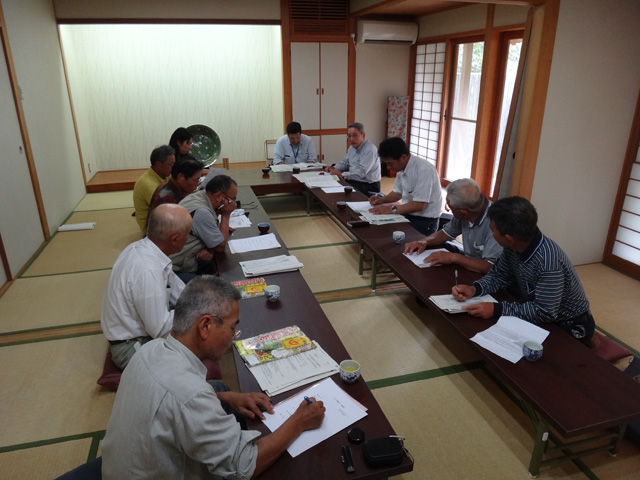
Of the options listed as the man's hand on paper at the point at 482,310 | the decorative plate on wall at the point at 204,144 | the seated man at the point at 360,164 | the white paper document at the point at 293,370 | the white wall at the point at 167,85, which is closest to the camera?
the white paper document at the point at 293,370

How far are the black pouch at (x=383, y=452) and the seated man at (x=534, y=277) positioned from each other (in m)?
1.00

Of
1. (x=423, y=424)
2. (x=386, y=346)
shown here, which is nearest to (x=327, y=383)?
(x=423, y=424)

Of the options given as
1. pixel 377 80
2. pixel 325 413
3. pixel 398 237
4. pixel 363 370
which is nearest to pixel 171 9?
pixel 377 80

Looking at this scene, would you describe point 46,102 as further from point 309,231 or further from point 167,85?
point 309,231

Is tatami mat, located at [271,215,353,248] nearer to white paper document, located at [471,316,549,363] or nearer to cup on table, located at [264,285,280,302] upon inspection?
cup on table, located at [264,285,280,302]

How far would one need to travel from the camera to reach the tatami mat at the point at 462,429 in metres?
1.98

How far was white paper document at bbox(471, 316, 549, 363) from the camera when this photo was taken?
1937 millimetres

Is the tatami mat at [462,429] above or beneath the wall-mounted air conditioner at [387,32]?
beneath

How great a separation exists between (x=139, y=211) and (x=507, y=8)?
4.47m

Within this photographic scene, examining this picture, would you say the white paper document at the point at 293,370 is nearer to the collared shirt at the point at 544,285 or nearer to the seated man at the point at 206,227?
the collared shirt at the point at 544,285

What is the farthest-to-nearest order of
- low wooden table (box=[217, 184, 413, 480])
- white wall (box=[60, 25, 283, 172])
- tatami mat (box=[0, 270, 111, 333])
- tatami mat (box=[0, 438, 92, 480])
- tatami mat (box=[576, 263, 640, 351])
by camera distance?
white wall (box=[60, 25, 283, 172]), tatami mat (box=[0, 270, 111, 333]), tatami mat (box=[576, 263, 640, 351]), tatami mat (box=[0, 438, 92, 480]), low wooden table (box=[217, 184, 413, 480])

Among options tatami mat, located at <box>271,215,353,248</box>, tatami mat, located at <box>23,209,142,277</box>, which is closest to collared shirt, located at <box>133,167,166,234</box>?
tatami mat, located at <box>23,209,142,277</box>

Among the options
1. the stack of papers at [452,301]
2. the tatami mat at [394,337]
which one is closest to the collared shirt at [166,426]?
the stack of papers at [452,301]

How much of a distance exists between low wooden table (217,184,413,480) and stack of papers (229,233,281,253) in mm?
62
